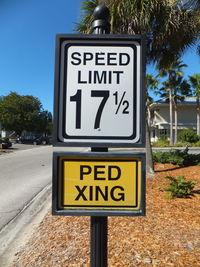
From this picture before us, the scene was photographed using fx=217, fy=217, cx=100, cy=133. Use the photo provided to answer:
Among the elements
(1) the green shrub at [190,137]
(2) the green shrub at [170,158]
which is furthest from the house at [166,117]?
(2) the green shrub at [170,158]

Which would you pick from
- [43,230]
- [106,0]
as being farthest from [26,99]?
[43,230]

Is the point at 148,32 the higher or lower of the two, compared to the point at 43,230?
higher

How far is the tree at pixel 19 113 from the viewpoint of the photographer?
120 feet

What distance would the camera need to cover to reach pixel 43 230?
3.42m

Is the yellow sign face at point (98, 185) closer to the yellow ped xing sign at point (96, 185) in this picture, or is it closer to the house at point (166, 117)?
the yellow ped xing sign at point (96, 185)

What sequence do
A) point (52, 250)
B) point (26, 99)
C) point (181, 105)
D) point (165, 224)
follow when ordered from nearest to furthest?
point (52, 250) < point (165, 224) < point (181, 105) < point (26, 99)

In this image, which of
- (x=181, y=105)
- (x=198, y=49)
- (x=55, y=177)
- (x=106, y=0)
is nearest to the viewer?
(x=55, y=177)

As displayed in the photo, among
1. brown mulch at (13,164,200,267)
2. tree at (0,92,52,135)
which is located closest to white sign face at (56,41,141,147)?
brown mulch at (13,164,200,267)

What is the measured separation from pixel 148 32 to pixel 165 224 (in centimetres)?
534

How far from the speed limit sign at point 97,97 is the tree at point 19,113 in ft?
124

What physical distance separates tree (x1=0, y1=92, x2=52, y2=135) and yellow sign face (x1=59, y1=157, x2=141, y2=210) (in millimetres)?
37880

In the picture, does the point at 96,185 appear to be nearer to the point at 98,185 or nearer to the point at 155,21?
the point at 98,185

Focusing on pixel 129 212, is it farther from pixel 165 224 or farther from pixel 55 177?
pixel 165 224

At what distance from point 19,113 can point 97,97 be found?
38.9 m
